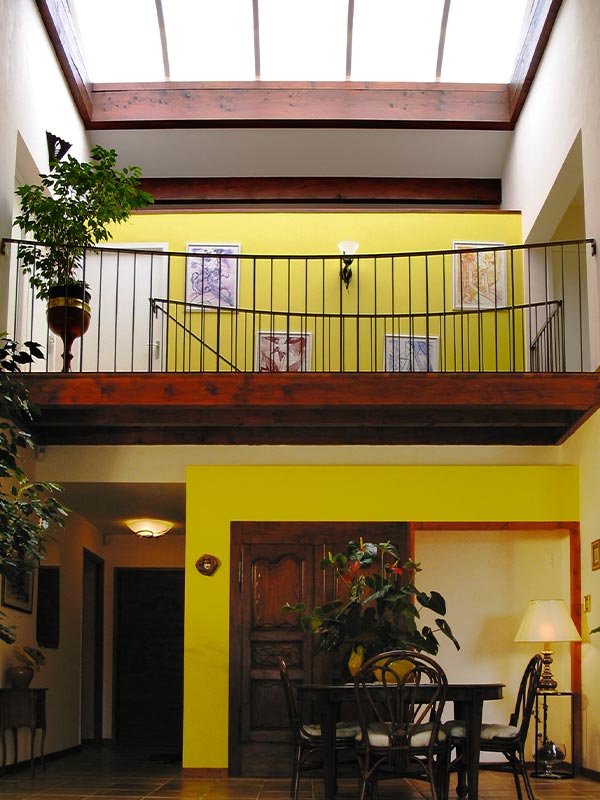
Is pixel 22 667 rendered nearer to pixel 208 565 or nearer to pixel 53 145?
pixel 208 565

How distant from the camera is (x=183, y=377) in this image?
7.53 meters

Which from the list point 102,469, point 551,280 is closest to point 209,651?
point 102,469

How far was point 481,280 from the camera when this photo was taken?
1004 cm

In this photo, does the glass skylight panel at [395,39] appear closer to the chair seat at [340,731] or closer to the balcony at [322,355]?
the balcony at [322,355]

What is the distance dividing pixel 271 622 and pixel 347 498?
1066 millimetres

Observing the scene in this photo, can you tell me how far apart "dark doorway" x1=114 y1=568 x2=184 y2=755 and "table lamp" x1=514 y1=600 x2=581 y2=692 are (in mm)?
5549

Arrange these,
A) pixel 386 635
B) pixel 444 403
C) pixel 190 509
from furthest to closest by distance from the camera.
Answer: pixel 190 509, pixel 444 403, pixel 386 635

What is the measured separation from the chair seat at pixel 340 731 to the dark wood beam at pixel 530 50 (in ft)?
19.7

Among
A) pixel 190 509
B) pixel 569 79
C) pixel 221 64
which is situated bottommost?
pixel 190 509

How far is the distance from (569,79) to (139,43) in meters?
4.34

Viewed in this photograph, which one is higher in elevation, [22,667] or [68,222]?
[68,222]

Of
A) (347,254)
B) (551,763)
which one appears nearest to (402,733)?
(551,763)

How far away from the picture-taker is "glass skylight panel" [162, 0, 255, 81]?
34.6 feet

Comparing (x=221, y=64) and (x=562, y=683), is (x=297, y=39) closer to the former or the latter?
(x=221, y=64)
